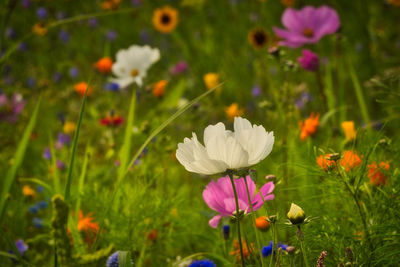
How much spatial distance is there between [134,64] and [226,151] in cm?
109

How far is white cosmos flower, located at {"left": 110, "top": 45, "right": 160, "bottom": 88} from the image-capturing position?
1587 millimetres

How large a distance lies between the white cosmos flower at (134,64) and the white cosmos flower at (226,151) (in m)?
0.99

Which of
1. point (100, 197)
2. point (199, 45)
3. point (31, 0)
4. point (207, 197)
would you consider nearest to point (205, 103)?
point (199, 45)

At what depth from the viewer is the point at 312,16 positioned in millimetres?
1447

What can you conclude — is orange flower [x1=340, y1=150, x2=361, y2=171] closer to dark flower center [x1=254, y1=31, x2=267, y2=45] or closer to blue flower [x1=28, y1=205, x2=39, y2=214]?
blue flower [x1=28, y1=205, x2=39, y2=214]

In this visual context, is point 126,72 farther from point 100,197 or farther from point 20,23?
point 20,23

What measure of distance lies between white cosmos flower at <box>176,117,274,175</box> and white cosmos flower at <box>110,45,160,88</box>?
99 cm

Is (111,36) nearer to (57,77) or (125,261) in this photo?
(57,77)

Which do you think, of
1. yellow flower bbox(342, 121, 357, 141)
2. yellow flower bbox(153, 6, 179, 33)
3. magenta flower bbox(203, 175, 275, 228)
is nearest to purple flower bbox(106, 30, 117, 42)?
yellow flower bbox(153, 6, 179, 33)

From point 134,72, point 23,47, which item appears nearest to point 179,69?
point 134,72

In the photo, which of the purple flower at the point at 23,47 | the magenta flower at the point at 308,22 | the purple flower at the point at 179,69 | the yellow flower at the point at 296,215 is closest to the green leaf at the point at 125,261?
the yellow flower at the point at 296,215

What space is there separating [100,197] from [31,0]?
9.67 feet

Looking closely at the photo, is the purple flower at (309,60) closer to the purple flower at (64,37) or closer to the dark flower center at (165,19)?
the dark flower center at (165,19)

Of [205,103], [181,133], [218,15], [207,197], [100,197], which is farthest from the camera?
[218,15]
